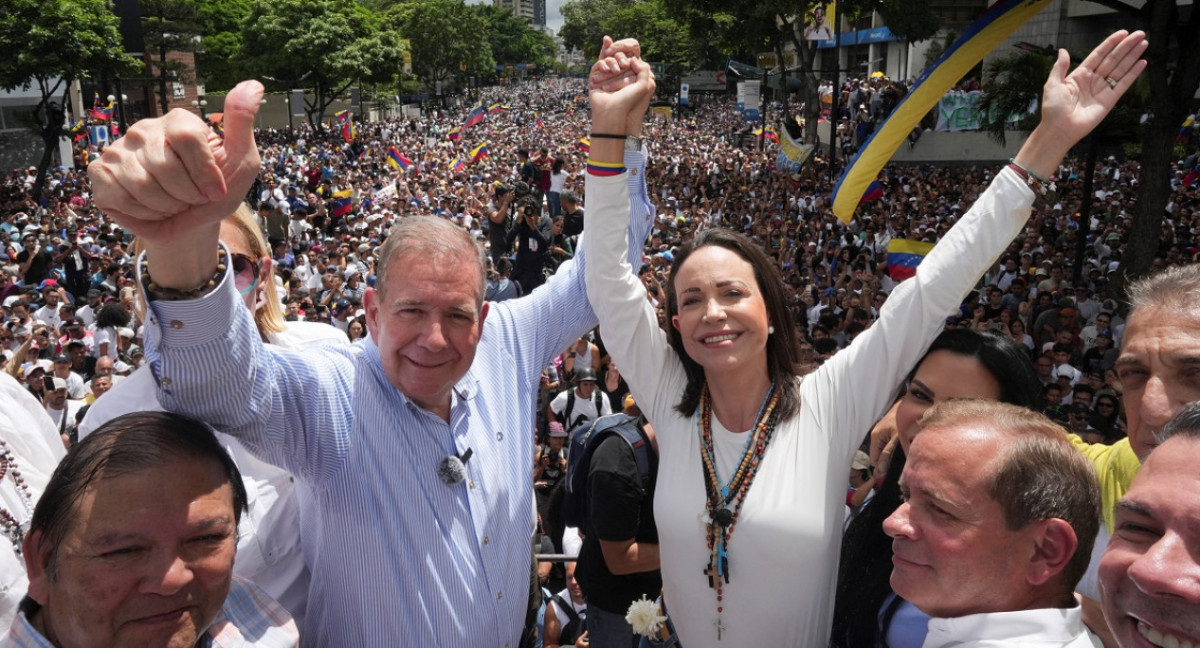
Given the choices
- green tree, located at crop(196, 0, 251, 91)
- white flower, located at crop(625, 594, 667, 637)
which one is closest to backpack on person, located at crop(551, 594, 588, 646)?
white flower, located at crop(625, 594, 667, 637)

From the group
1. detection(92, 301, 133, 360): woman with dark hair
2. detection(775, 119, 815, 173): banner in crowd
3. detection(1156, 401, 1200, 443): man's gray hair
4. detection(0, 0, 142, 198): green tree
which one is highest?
detection(0, 0, 142, 198): green tree

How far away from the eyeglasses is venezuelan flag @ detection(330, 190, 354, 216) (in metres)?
18.7

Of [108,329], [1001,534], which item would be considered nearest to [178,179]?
[1001,534]

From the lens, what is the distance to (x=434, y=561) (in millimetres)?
2057

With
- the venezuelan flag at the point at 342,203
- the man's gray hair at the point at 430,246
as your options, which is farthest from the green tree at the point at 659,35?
the man's gray hair at the point at 430,246

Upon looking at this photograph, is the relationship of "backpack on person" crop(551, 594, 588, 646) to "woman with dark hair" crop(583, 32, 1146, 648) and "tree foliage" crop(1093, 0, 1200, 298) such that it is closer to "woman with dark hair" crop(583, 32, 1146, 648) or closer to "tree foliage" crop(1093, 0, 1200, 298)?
"woman with dark hair" crop(583, 32, 1146, 648)

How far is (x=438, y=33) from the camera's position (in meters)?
69.0

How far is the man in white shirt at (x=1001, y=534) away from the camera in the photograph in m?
1.53

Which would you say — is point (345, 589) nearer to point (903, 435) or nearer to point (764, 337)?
point (764, 337)

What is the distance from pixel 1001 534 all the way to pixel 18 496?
7.26 ft

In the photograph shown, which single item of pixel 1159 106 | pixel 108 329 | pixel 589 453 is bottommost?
pixel 108 329

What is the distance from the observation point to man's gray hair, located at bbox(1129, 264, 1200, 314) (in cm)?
204

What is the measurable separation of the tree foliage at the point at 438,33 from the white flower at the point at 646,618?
7097cm

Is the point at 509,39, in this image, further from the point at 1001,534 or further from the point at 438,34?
the point at 1001,534
